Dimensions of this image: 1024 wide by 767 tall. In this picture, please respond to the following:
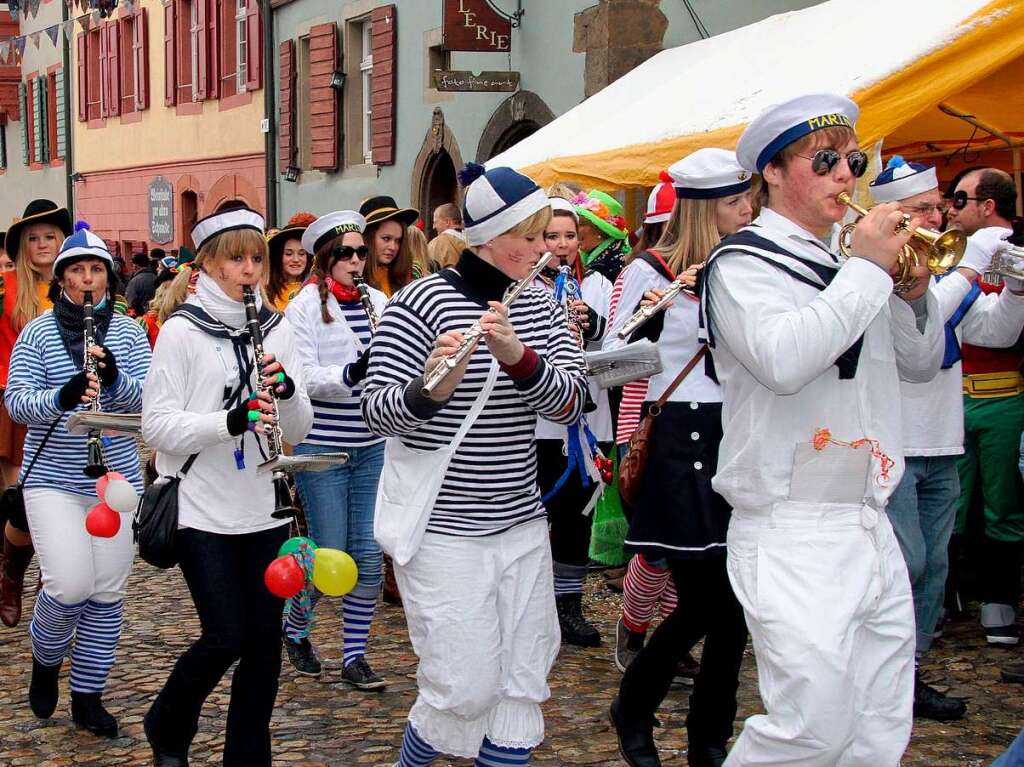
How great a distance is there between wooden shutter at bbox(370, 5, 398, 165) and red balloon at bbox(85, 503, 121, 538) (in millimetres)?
13585

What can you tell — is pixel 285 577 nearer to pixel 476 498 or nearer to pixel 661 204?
pixel 476 498

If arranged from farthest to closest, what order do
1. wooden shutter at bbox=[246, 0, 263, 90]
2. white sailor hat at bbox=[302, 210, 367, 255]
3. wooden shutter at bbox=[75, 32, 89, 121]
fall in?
1. wooden shutter at bbox=[75, 32, 89, 121]
2. wooden shutter at bbox=[246, 0, 263, 90]
3. white sailor hat at bbox=[302, 210, 367, 255]

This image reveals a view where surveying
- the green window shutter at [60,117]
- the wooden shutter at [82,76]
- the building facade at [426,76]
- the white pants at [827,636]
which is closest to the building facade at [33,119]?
the green window shutter at [60,117]

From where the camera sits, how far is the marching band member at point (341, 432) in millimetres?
6227

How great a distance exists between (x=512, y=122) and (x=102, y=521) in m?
10.6

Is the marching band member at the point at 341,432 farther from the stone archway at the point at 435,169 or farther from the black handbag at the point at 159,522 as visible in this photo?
the stone archway at the point at 435,169

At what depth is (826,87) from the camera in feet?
24.0

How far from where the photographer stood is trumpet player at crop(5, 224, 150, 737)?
5.48 metres

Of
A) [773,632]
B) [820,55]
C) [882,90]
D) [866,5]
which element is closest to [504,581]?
[773,632]

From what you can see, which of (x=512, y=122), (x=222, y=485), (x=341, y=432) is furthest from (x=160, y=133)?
(x=222, y=485)

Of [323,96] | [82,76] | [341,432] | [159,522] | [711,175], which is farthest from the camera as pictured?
[82,76]

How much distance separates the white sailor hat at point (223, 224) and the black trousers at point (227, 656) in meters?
0.94

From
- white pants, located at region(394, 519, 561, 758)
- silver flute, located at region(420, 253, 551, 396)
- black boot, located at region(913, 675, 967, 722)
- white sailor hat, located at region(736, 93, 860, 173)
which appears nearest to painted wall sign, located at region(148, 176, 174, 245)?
black boot, located at region(913, 675, 967, 722)

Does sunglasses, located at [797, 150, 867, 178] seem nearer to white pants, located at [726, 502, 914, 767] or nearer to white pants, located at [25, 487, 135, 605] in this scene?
white pants, located at [726, 502, 914, 767]
